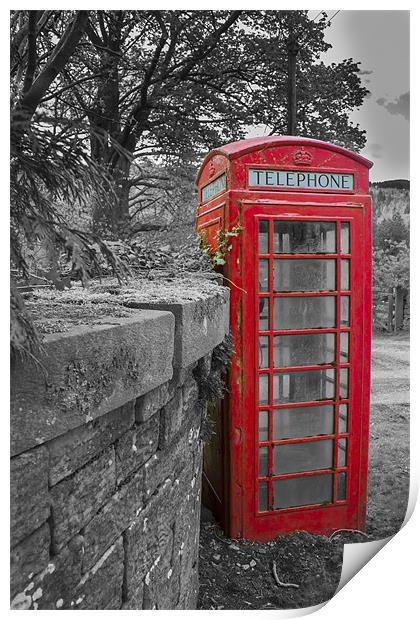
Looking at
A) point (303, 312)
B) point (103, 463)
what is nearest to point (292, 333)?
point (303, 312)

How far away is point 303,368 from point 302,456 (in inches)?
18.9

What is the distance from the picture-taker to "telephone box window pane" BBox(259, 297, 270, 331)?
240 centimetres

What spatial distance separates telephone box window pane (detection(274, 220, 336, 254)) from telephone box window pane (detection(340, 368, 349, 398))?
61 centimetres

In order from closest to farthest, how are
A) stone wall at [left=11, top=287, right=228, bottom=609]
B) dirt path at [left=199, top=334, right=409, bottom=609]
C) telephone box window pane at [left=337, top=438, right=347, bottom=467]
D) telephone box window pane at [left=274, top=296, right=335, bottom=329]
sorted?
stone wall at [left=11, top=287, right=228, bottom=609] < dirt path at [left=199, top=334, right=409, bottom=609] < telephone box window pane at [left=274, top=296, right=335, bottom=329] < telephone box window pane at [left=337, top=438, right=347, bottom=467]

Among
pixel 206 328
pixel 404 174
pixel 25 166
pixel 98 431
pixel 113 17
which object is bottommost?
pixel 98 431

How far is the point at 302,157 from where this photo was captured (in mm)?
2324

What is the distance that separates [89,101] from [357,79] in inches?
42.3

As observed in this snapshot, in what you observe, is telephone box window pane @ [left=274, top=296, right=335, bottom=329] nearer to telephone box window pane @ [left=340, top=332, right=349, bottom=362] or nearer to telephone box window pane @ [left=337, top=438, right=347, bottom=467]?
telephone box window pane @ [left=340, top=332, right=349, bottom=362]

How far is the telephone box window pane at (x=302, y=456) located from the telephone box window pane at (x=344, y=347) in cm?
43

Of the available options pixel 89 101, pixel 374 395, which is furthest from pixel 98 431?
pixel 374 395

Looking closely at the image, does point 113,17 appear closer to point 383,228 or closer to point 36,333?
point 36,333

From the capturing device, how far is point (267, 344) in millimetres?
2436

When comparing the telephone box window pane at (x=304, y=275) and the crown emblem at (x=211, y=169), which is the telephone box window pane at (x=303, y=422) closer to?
the telephone box window pane at (x=304, y=275)

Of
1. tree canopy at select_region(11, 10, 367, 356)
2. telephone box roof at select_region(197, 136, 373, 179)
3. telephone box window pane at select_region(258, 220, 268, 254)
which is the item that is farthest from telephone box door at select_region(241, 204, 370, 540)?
tree canopy at select_region(11, 10, 367, 356)
